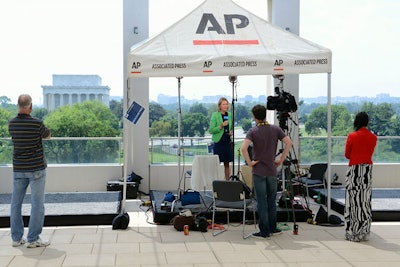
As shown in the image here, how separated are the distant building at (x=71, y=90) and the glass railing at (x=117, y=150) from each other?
0.73 metres

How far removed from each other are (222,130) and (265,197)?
99.0 inches

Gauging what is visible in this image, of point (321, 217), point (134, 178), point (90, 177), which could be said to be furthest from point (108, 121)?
point (321, 217)

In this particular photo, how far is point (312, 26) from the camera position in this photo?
10.7 metres

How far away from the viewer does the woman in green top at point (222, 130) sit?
8.95 metres

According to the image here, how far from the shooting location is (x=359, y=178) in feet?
21.6

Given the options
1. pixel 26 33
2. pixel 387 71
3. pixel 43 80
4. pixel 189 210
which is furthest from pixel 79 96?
pixel 387 71

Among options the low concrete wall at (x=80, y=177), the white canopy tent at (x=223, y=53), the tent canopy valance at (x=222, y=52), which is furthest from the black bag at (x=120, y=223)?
the low concrete wall at (x=80, y=177)

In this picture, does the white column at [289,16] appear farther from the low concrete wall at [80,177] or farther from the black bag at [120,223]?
the black bag at [120,223]

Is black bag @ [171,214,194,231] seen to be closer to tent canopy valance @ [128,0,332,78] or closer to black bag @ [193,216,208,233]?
black bag @ [193,216,208,233]

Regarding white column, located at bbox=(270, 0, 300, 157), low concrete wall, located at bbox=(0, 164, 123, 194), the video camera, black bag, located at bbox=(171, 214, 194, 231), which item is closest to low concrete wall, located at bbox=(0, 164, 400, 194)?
A: low concrete wall, located at bbox=(0, 164, 123, 194)

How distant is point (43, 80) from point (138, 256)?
5503 mm

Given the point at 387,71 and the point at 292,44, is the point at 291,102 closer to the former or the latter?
the point at 292,44

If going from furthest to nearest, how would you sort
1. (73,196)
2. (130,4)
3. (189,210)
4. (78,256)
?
1. (130,4)
2. (73,196)
3. (189,210)
4. (78,256)

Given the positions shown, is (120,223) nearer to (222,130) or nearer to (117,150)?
(222,130)
